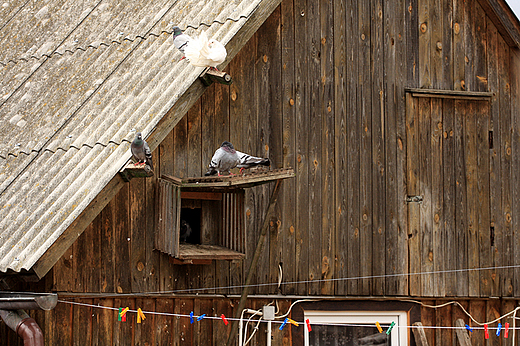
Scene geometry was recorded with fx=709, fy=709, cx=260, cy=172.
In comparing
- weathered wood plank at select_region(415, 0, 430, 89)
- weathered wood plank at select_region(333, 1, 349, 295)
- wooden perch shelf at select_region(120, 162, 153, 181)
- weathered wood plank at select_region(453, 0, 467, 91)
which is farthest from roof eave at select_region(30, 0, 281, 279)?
weathered wood plank at select_region(453, 0, 467, 91)

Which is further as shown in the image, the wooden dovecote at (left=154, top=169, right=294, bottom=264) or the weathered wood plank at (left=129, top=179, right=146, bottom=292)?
the weathered wood plank at (left=129, top=179, right=146, bottom=292)

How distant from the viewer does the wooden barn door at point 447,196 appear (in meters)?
6.52

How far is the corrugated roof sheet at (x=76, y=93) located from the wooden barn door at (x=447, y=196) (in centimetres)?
211

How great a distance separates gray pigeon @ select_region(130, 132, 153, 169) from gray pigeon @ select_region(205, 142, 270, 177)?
90 cm

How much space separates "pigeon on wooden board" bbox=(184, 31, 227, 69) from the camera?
4.80 m

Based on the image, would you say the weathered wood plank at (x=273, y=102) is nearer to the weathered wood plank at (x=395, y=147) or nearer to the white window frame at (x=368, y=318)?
the white window frame at (x=368, y=318)

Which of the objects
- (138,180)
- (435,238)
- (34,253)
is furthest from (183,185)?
(435,238)

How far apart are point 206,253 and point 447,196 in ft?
8.12

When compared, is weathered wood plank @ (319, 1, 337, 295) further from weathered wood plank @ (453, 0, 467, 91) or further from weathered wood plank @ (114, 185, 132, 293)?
weathered wood plank @ (114, 185, 132, 293)

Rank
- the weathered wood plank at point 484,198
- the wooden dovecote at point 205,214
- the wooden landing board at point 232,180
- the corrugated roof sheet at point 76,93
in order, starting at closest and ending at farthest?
the corrugated roof sheet at point 76,93 → the wooden landing board at point 232,180 → the wooden dovecote at point 205,214 → the weathered wood plank at point 484,198

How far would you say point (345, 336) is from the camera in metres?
6.34

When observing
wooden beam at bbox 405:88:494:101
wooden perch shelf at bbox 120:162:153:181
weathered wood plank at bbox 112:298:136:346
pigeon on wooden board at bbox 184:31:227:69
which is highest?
wooden beam at bbox 405:88:494:101

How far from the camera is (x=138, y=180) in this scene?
5820 mm

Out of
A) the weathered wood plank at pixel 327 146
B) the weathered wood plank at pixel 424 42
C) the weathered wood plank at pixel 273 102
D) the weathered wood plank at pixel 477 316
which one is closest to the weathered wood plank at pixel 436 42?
the weathered wood plank at pixel 424 42
